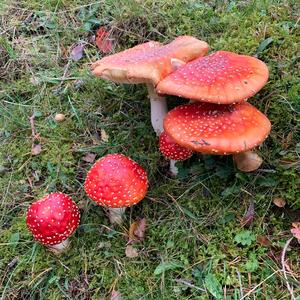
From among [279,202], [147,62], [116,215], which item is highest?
[147,62]

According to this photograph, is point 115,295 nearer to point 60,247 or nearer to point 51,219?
point 60,247

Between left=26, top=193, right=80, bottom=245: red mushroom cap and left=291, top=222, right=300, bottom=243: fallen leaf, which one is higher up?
left=291, top=222, right=300, bottom=243: fallen leaf

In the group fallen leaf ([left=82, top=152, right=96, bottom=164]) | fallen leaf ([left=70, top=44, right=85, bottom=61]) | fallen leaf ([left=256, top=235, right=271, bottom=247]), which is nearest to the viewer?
fallen leaf ([left=256, top=235, right=271, bottom=247])

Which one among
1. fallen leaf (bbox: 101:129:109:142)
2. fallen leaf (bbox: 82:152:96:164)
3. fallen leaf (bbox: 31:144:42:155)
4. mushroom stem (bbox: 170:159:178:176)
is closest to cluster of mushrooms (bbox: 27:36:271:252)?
mushroom stem (bbox: 170:159:178:176)

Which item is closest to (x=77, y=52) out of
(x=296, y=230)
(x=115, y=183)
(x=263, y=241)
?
(x=115, y=183)

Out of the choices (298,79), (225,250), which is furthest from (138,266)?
(298,79)

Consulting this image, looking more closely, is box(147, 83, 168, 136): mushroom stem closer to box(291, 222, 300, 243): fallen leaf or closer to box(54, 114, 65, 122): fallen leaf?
box(54, 114, 65, 122): fallen leaf

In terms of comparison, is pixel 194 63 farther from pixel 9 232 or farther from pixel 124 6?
pixel 9 232
